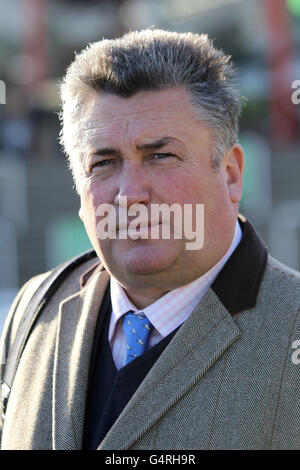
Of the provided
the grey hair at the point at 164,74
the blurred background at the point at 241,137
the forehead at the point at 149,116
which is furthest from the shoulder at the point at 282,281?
the blurred background at the point at 241,137

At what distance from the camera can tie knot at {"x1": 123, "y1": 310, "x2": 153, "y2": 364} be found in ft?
6.57

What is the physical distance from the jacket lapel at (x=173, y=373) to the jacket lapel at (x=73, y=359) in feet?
0.50

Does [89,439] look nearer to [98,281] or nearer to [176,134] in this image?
[98,281]

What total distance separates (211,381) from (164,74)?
872mm

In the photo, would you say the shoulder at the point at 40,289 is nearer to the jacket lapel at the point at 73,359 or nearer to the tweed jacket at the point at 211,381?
the jacket lapel at the point at 73,359

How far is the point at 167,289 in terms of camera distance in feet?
6.64

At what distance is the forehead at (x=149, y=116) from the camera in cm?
193

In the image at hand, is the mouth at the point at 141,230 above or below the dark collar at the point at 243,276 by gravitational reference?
above

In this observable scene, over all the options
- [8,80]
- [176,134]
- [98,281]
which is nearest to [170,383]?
[98,281]

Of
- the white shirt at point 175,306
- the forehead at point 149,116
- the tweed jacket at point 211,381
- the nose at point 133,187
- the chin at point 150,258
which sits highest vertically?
the forehead at point 149,116

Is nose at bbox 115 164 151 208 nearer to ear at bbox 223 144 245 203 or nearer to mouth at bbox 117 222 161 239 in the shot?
mouth at bbox 117 222 161 239

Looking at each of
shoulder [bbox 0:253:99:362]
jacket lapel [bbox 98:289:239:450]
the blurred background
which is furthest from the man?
the blurred background

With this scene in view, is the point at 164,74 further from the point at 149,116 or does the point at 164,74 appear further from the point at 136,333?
the point at 136,333

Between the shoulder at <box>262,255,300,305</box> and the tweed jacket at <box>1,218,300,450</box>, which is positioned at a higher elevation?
the shoulder at <box>262,255,300,305</box>
